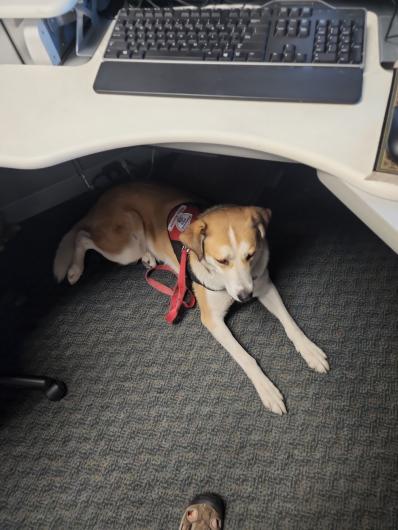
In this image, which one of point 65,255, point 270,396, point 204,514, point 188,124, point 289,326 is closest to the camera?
point 188,124

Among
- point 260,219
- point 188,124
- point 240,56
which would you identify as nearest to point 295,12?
point 240,56

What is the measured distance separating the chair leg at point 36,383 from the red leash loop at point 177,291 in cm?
47

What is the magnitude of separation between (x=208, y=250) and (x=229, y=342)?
38 centimetres

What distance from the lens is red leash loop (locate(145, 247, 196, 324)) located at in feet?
4.86

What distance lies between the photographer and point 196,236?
4.07 feet

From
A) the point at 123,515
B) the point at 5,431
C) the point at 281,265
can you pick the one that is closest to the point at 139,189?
the point at 281,265

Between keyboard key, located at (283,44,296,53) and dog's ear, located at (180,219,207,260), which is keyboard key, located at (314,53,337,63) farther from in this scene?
dog's ear, located at (180,219,207,260)

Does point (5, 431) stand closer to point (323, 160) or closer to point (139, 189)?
point (139, 189)

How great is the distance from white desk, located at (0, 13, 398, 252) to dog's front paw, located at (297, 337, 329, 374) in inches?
28.6

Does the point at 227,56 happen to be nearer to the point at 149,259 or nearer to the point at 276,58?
the point at 276,58

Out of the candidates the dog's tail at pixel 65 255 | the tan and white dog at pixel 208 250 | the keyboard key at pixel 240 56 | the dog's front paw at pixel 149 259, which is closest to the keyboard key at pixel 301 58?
the keyboard key at pixel 240 56

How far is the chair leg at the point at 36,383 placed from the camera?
4.83 feet

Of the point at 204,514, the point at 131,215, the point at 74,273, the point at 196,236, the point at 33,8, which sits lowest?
the point at 204,514

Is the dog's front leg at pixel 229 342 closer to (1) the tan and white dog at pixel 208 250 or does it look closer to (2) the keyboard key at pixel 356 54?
(1) the tan and white dog at pixel 208 250
